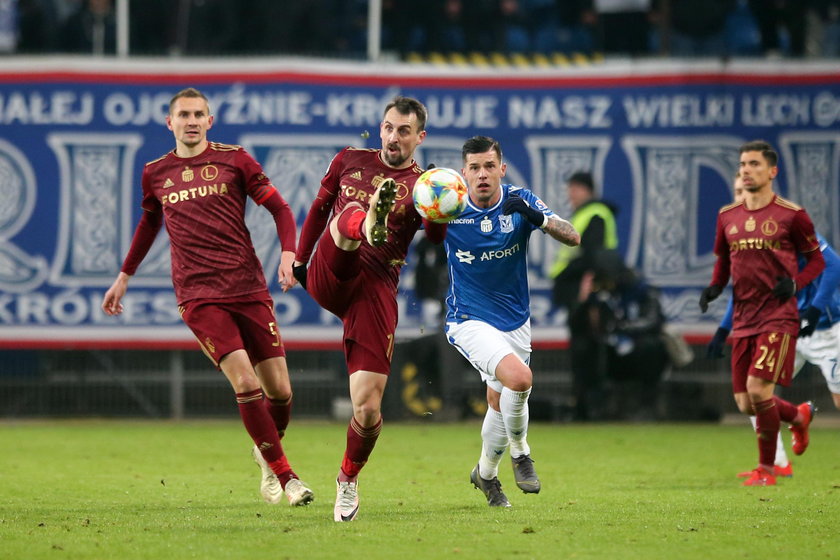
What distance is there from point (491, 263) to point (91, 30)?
30.3 feet

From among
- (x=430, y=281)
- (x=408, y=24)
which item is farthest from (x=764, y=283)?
(x=408, y=24)

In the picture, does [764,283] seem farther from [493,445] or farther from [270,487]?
[270,487]

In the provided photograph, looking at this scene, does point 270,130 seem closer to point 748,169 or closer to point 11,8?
point 11,8

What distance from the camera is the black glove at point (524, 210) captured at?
26.0 feet

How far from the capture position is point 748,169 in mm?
10148

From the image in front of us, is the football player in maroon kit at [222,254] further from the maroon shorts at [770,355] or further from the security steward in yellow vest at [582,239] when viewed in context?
the security steward in yellow vest at [582,239]

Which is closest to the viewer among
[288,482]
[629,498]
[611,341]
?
[288,482]

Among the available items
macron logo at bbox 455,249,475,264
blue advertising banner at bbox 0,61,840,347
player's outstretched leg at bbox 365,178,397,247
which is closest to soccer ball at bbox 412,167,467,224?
player's outstretched leg at bbox 365,178,397,247

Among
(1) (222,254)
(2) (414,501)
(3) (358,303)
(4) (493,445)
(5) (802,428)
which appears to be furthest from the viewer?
(5) (802,428)

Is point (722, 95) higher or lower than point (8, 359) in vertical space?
higher

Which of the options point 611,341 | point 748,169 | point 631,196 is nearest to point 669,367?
point 611,341

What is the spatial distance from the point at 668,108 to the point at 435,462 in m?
6.25

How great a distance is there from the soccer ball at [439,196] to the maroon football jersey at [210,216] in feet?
5.33

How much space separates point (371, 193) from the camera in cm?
804
